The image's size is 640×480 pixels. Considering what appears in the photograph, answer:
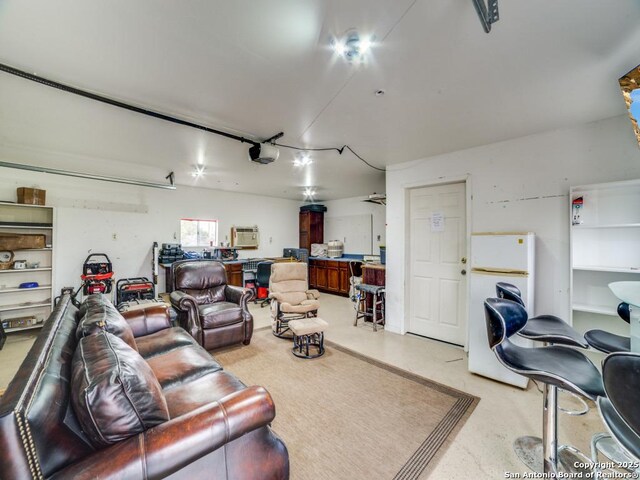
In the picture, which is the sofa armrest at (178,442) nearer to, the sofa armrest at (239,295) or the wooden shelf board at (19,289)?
the sofa armrest at (239,295)

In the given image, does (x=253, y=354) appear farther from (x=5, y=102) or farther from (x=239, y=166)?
(x=5, y=102)

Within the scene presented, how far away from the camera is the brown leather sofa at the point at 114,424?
824 millimetres

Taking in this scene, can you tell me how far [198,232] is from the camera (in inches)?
233

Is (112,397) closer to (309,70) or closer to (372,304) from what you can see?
(309,70)

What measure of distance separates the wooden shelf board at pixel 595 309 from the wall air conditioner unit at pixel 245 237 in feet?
19.2

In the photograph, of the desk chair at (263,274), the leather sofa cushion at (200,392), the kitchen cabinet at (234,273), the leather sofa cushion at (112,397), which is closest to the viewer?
the leather sofa cushion at (112,397)

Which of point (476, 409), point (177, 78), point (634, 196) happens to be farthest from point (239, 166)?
point (634, 196)

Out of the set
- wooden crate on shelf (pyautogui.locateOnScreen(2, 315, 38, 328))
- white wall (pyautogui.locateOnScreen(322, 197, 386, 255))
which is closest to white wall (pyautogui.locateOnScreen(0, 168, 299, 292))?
wooden crate on shelf (pyautogui.locateOnScreen(2, 315, 38, 328))

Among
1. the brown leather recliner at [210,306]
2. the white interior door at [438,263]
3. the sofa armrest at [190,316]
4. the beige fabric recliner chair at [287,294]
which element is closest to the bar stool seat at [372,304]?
the white interior door at [438,263]

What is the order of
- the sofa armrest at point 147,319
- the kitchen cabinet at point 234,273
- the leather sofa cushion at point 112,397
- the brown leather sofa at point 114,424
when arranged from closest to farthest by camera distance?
the brown leather sofa at point 114,424 → the leather sofa cushion at point 112,397 → the sofa armrest at point 147,319 → the kitchen cabinet at point 234,273

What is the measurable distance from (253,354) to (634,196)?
13.2ft

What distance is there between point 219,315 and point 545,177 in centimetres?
387

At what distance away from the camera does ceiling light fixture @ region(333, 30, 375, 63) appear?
147cm

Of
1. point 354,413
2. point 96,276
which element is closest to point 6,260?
point 96,276
